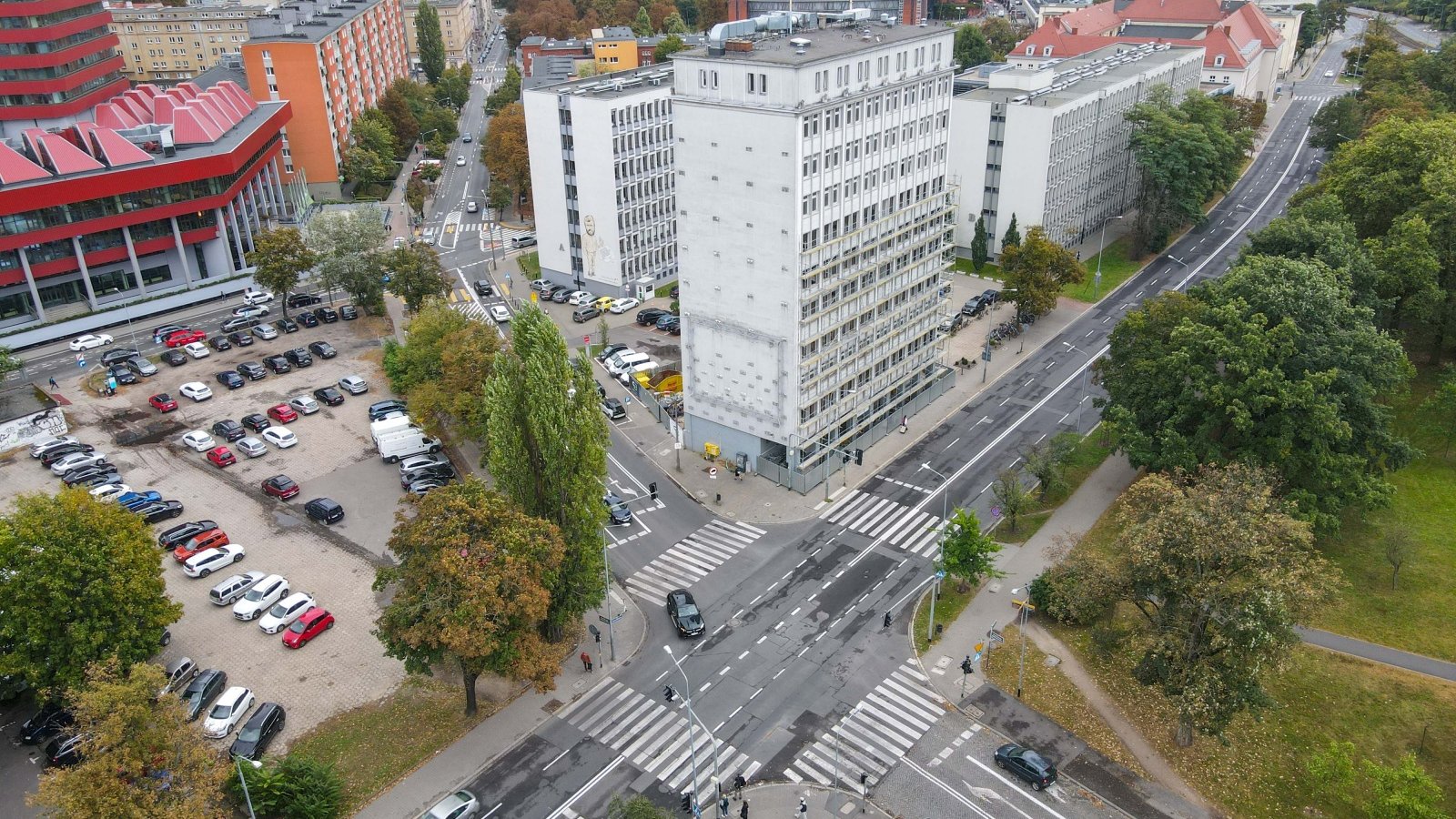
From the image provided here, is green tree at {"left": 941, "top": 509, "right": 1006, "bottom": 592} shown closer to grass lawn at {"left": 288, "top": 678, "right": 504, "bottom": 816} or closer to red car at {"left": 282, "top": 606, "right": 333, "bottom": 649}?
grass lawn at {"left": 288, "top": 678, "right": 504, "bottom": 816}

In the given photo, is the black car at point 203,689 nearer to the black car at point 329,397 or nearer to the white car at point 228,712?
the white car at point 228,712

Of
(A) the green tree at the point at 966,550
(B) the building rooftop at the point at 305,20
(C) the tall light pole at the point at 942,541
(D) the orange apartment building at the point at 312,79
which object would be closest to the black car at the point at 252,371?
(D) the orange apartment building at the point at 312,79

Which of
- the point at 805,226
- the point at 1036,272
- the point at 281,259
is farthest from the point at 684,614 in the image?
the point at 281,259

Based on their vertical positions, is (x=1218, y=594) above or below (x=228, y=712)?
above

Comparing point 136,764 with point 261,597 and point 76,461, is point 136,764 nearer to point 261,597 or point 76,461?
point 261,597

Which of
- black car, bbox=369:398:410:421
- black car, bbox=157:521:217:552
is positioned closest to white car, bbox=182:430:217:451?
black car, bbox=369:398:410:421

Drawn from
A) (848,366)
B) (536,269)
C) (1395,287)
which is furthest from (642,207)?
(1395,287)
